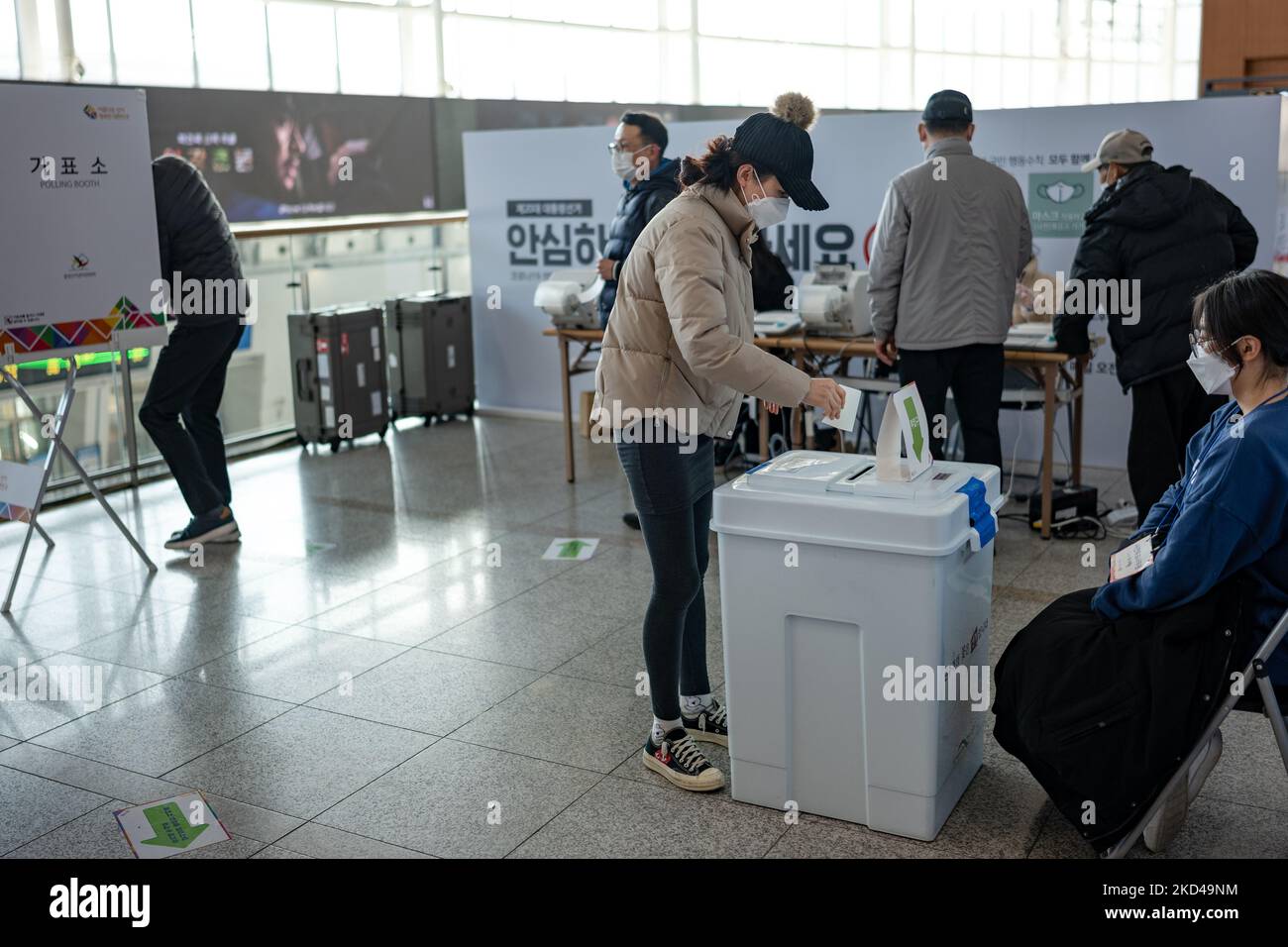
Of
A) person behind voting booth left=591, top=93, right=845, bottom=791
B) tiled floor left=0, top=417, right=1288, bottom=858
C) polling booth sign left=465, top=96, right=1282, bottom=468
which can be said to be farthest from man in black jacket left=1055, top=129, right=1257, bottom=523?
person behind voting booth left=591, top=93, right=845, bottom=791

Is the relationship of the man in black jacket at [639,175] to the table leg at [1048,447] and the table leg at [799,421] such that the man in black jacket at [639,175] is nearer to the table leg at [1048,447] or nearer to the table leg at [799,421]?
the table leg at [799,421]

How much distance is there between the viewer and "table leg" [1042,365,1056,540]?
189 inches

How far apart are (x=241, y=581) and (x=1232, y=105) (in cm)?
450

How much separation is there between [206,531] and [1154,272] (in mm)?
3793

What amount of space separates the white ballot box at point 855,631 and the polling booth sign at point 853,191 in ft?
10.5

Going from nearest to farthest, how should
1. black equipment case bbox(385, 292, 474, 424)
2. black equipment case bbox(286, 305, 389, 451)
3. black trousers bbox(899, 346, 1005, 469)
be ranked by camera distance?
black trousers bbox(899, 346, 1005, 469) < black equipment case bbox(286, 305, 389, 451) < black equipment case bbox(385, 292, 474, 424)

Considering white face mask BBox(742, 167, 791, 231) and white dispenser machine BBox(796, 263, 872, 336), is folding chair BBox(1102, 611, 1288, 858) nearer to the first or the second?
white face mask BBox(742, 167, 791, 231)

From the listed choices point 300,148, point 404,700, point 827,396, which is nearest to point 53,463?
point 404,700

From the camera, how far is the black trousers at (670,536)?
280 cm

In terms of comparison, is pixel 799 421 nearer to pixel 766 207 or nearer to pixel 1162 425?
pixel 1162 425

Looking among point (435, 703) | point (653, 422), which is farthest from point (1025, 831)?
point (435, 703)

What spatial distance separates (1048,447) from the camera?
16.0 ft

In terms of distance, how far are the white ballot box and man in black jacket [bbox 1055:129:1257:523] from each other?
2025 mm

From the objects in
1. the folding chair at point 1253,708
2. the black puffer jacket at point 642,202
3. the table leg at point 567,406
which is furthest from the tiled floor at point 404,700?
the black puffer jacket at point 642,202
